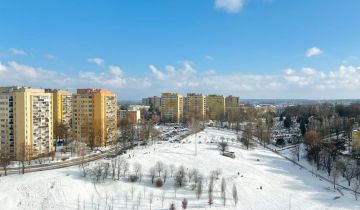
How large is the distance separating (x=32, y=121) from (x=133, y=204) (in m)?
21.1

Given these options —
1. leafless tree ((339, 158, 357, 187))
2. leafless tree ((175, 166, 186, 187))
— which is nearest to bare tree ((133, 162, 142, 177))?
leafless tree ((175, 166, 186, 187))

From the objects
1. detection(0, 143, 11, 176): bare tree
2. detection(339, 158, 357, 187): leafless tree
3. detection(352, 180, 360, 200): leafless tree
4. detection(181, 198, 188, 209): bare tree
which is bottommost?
detection(352, 180, 360, 200): leafless tree

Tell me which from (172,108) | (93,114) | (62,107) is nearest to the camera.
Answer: (93,114)

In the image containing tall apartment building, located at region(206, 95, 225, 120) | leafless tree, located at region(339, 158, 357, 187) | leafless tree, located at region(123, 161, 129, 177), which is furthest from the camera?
tall apartment building, located at region(206, 95, 225, 120)

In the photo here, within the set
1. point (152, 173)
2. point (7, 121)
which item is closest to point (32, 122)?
point (7, 121)

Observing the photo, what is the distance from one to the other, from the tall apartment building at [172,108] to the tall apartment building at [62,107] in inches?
1483

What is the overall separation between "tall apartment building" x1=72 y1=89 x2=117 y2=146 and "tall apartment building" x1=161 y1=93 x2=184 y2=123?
36548 mm

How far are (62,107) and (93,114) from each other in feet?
19.7

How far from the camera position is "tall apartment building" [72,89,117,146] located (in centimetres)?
4975

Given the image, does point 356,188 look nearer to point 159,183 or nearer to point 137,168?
point 159,183

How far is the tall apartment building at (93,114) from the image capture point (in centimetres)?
4975

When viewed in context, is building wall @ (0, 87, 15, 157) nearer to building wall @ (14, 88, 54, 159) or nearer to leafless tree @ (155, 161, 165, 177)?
building wall @ (14, 88, 54, 159)

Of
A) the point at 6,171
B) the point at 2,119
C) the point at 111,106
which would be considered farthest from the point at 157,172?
the point at 111,106

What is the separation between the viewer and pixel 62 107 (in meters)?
53.2
